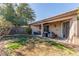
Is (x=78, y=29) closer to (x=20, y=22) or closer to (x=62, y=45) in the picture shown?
(x=62, y=45)

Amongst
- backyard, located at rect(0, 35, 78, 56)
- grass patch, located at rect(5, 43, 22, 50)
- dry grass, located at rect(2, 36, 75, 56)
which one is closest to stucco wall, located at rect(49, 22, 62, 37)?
backyard, located at rect(0, 35, 78, 56)

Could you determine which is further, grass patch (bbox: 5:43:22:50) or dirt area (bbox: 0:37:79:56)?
grass patch (bbox: 5:43:22:50)

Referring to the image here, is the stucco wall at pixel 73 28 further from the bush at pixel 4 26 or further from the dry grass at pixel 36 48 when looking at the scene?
the bush at pixel 4 26

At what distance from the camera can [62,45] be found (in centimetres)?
607

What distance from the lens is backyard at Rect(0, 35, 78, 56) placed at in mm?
5555

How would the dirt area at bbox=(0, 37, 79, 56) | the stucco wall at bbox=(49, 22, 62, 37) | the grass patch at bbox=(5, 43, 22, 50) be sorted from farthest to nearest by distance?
1. the stucco wall at bbox=(49, 22, 62, 37)
2. the grass patch at bbox=(5, 43, 22, 50)
3. the dirt area at bbox=(0, 37, 79, 56)

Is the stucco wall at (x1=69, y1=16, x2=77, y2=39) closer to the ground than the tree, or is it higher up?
closer to the ground

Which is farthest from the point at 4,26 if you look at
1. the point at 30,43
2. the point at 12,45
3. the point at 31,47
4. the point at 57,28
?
the point at 57,28

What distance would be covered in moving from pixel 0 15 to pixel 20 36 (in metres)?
1.03

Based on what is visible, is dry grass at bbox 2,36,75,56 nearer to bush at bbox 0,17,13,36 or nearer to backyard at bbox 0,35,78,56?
backyard at bbox 0,35,78,56

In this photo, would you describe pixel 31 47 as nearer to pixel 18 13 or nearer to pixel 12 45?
pixel 12 45

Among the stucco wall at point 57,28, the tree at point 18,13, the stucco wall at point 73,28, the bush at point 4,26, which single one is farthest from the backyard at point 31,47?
the stucco wall at point 57,28

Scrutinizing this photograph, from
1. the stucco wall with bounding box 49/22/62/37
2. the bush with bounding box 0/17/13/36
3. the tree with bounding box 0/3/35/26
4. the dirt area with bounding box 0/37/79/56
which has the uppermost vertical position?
the tree with bounding box 0/3/35/26

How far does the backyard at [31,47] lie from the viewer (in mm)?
5555
